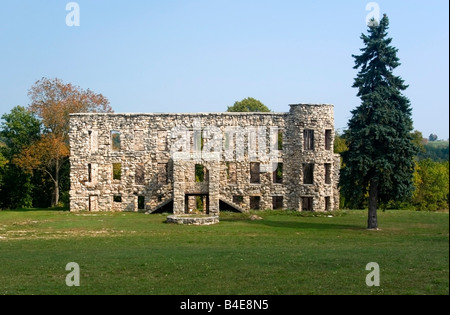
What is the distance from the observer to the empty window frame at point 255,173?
54.5m

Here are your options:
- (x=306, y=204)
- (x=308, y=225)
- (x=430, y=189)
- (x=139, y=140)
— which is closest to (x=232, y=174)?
A: (x=306, y=204)

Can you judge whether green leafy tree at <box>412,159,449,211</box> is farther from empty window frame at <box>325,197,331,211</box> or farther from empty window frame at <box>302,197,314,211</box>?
empty window frame at <box>302,197,314,211</box>

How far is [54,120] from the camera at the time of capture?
6084 centimetres

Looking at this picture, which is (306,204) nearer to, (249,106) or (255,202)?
(255,202)

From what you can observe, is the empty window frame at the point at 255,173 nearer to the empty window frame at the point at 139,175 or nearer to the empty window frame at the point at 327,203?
the empty window frame at the point at 327,203

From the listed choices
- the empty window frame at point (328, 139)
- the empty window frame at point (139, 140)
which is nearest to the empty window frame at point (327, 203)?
→ the empty window frame at point (328, 139)

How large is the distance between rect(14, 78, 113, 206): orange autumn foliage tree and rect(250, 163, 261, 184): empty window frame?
18.7 meters

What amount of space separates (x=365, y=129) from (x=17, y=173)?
4176 cm

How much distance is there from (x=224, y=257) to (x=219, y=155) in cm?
2847

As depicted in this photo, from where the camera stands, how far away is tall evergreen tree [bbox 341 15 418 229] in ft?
118

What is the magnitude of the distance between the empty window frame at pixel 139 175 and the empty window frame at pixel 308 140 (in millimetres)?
14616
